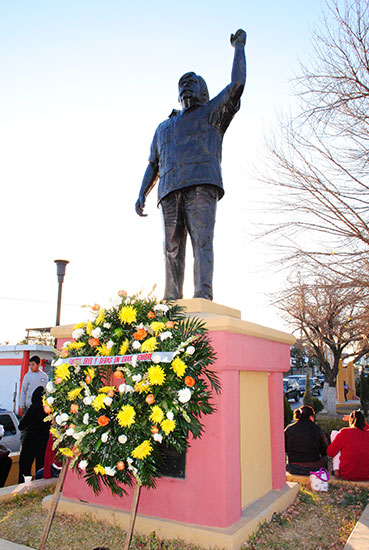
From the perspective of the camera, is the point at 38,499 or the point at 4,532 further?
the point at 38,499

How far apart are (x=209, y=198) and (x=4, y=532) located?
381cm

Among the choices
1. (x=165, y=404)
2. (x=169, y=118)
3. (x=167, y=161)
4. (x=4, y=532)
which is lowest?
(x=4, y=532)

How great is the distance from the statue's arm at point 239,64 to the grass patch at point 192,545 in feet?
14.1

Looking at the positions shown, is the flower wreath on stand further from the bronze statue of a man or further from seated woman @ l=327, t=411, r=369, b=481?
seated woman @ l=327, t=411, r=369, b=481

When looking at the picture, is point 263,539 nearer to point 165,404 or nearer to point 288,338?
point 165,404

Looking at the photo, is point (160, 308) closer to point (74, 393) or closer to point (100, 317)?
point (100, 317)

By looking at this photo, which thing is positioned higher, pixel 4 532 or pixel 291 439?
pixel 291 439

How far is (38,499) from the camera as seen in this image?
4.86 meters

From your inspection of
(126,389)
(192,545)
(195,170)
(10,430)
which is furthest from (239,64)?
(10,430)

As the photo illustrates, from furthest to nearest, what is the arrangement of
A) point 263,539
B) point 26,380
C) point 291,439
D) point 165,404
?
point 26,380, point 291,439, point 263,539, point 165,404

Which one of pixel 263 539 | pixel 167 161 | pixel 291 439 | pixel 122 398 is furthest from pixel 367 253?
pixel 122 398

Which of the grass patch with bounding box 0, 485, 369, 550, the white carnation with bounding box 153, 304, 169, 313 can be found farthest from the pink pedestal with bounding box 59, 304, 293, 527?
the white carnation with bounding box 153, 304, 169, 313

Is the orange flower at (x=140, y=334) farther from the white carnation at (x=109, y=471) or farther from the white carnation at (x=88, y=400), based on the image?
the white carnation at (x=109, y=471)

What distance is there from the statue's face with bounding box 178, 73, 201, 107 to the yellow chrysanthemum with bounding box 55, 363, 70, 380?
3381 mm
